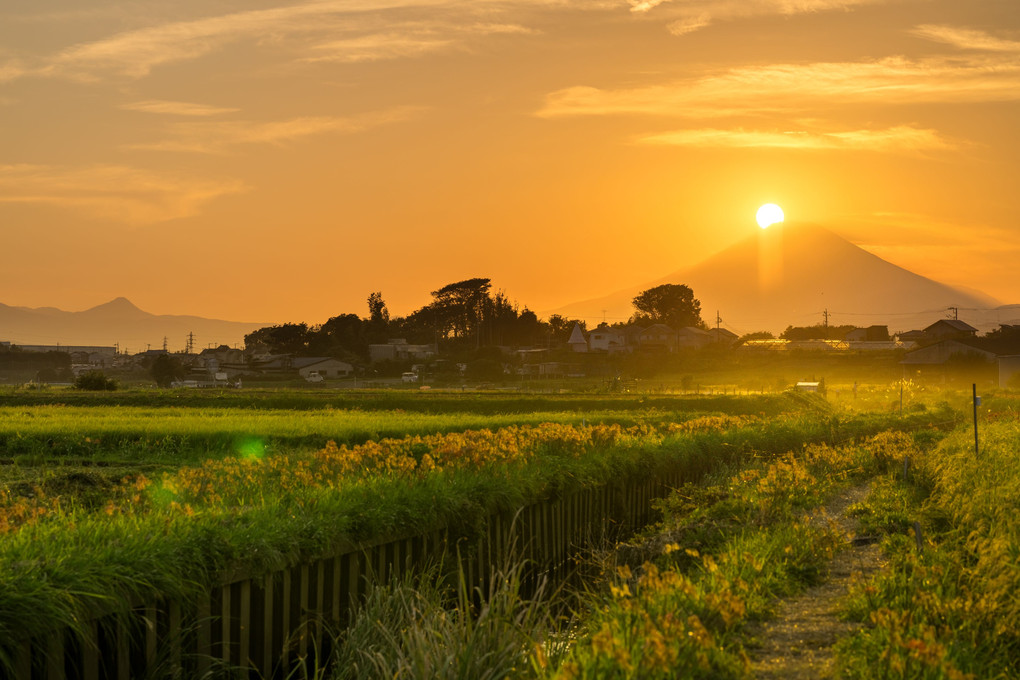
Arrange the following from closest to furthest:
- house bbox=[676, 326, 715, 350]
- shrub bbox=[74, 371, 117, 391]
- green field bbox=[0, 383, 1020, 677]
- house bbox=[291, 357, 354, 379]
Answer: green field bbox=[0, 383, 1020, 677] < shrub bbox=[74, 371, 117, 391] < house bbox=[291, 357, 354, 379] < house bbox=[676, 326, 715, 350]

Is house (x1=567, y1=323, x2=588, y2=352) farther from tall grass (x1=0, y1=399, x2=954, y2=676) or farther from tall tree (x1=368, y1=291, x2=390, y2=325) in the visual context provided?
tall grass (x1=0, y1=399, x2=954, y2=676)

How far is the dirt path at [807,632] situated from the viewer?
22.2 ft

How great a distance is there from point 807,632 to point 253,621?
4704 millimetres

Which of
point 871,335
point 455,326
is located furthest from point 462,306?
point 871,335

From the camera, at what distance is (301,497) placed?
399 inches

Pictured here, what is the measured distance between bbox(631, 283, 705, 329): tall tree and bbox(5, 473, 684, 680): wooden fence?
520ft

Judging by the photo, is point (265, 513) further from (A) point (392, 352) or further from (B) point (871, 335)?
(B) point (871, 335)

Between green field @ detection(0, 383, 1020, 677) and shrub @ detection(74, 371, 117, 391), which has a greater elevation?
shrub @ detection(74, 371, 117, 391)

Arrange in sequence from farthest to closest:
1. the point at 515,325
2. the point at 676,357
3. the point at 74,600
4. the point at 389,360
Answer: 1. the point at 515,325
2. the point at 389,360
3. the point at 676,357
4. the point at 74,600

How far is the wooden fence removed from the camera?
6832mm

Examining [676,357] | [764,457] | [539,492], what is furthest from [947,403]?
[676,357]

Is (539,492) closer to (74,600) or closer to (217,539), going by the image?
(217,539)

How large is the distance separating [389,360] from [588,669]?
11478 centimetres

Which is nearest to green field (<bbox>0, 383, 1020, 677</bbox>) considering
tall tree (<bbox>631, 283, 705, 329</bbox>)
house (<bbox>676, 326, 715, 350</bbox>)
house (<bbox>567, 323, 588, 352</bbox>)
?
house (<bbox>567, 323, 588, 352</bbox>)
